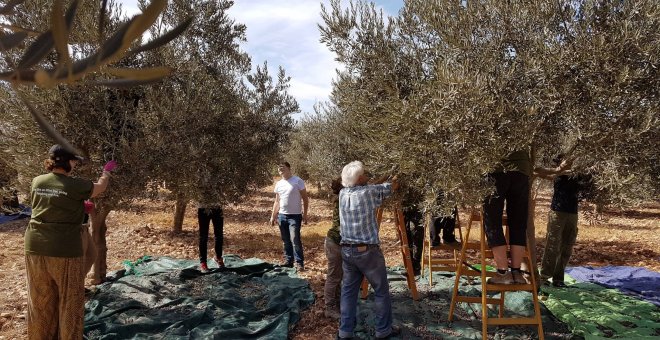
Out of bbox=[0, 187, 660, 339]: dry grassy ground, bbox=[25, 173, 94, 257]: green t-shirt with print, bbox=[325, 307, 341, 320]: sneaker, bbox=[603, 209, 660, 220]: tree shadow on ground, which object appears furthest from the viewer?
bbox=[603, 209, 660, 220]: tree shadow on ground

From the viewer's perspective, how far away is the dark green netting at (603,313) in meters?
6.29

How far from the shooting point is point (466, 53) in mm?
5570

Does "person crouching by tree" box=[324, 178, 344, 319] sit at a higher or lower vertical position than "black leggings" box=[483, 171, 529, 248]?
lower

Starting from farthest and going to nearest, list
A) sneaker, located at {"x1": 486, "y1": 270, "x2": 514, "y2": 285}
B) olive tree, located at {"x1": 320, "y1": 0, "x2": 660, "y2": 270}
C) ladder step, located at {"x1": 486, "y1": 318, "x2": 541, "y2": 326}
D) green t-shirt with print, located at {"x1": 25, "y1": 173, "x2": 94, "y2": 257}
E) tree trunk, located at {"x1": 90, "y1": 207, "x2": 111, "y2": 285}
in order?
tree trunk, located at {"x1": 90, "y1": 207, "x2": 111, "y2": 285} < sneaker, located at {"x1": 486, "y1": 270, "x2": 514, "y2": 285} < ladder step, located at {"x1": 486, "y1": 318, "x2": 541, "y2": 326} < green t-shirt with print, located at {"x1": 25, "y1": 173, "x2": 94, "y2": 257} < olive tree, located at {"x1": 320, "y1": 0, "x2": 660, "y2": 270}

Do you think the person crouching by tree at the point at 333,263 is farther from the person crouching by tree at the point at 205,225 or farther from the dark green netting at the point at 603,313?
the dark green netting at the point at 603,313

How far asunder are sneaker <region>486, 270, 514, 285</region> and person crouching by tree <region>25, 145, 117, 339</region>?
504 centimetres

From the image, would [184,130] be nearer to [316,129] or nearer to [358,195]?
[358,195]

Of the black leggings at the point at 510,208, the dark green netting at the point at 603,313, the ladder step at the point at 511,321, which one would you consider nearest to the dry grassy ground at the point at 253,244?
the ladder step at the point at 511,321

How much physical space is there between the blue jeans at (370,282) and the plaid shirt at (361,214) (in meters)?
0.15

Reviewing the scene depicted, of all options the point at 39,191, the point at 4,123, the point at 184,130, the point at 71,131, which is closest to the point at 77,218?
the point at 39,191

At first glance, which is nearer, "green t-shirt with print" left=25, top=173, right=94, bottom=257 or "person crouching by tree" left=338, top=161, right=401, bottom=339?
"green t-shirt with print" left=25, top=173, right=94, bottom=257

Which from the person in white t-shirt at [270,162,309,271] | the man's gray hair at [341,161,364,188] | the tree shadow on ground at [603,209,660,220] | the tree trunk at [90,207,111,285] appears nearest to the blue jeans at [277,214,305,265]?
the person in white t-shirt at [270,162,309,271]

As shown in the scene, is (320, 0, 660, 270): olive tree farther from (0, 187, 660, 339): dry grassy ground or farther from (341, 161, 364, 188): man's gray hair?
(0, 187, 660, 339): dry grassy ground

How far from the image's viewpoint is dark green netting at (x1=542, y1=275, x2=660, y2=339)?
20.6ft
